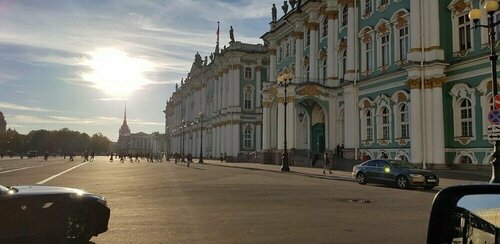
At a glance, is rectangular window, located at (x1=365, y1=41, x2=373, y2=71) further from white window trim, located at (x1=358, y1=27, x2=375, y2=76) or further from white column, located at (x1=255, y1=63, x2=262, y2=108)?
white column, located at (x1=255, y1=63, x2=262, y2=108)

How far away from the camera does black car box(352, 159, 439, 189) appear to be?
2164 centimetres

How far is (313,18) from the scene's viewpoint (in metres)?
51.1

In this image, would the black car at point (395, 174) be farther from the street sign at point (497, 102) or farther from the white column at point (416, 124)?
the white column at point (416, 124)

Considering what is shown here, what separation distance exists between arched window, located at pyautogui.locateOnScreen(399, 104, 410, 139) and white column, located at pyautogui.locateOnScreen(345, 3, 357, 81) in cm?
708

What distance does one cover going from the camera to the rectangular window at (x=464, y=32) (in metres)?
31.6

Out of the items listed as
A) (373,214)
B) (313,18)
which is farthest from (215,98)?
(373,214)

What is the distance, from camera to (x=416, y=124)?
33.5m

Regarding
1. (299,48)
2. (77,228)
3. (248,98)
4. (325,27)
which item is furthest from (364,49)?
(248,98)

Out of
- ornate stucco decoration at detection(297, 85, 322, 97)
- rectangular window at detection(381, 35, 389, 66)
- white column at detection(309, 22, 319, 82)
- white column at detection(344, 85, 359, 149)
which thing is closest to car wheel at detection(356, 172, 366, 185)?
rectangular window at detection(381, 35, 389, 66)

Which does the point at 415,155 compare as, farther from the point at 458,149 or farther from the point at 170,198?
the point at 170,198

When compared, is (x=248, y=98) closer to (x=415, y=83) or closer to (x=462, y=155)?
(x=415, y=83)

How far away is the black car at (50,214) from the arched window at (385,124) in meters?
32.6

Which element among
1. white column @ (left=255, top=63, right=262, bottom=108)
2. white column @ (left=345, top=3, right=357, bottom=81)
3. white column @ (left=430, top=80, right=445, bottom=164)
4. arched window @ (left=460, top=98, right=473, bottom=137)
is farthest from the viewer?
white column @ (left=255, top=63, right=262, bottom=108)

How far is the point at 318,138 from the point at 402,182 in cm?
2796
